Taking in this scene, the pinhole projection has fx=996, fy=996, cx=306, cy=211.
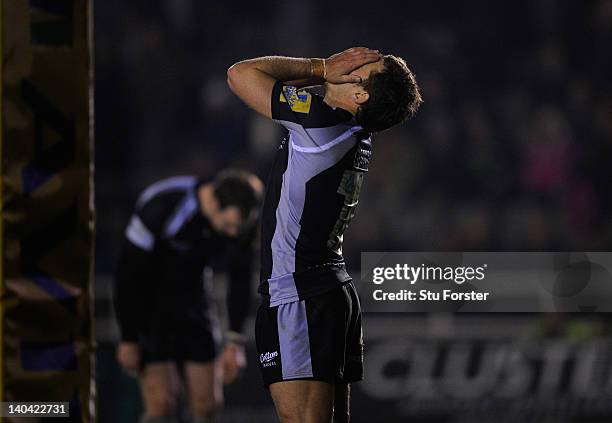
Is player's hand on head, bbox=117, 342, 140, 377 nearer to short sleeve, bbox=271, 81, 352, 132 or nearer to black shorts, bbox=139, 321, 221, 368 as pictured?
black shorts, bbox=139, 321, 221, 368

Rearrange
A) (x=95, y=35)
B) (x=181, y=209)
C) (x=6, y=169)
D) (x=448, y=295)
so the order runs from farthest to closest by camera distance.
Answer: (x=95, y=35) → (x=448, y=295) → (x=181, y=209) → (x=6, y=169)

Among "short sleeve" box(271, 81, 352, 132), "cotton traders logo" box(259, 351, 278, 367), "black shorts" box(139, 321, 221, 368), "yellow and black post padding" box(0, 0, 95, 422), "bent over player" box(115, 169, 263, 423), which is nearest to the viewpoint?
"short sleeve" box(271, 81, 352, 132)

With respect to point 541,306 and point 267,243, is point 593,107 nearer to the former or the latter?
point 541,306

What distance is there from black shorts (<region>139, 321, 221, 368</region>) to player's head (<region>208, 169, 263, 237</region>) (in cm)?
64

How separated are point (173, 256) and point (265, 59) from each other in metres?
2.74

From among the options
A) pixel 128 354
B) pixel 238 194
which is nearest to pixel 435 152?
pixel 238 194

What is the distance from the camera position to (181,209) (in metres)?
6.02

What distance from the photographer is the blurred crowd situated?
22.9 feet

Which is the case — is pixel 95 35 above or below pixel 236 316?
above

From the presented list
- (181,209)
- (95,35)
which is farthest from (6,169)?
(95,35)

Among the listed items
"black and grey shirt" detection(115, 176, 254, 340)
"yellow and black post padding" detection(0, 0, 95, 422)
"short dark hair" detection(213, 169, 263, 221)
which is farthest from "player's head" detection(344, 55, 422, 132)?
"black and grey shirt" detection(115, 176, 254, 340)

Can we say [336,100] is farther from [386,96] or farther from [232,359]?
[232,359]

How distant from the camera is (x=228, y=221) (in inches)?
237
